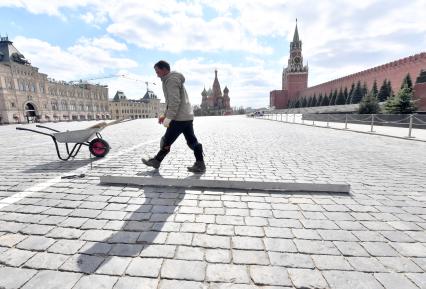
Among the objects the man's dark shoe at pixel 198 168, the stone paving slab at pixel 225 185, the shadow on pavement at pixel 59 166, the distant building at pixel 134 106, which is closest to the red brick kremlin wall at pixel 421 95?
the stone paving slab at pixel 225 185

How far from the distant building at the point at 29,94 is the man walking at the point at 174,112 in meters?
65.7

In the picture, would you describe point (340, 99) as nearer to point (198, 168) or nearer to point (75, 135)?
point (198, 168)

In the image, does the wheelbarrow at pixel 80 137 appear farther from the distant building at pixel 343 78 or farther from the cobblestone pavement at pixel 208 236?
the distant building at pixel 343 78

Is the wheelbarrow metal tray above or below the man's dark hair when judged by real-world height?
below

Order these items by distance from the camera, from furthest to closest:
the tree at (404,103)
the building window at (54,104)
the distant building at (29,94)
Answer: the building window at (54,104), the distant building at (29,94), the tree at (404,103)

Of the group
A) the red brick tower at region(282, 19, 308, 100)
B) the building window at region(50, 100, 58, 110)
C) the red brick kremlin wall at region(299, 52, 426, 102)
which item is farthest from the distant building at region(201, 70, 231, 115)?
the building window at region(50, 100, 58, 110)

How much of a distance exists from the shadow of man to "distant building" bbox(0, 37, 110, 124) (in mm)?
66885

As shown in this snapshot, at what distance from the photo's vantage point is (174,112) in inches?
162

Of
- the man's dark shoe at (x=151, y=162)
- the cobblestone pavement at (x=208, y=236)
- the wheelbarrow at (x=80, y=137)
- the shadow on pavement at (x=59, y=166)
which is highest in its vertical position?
the wheelbarrow at (x=80, y=137)

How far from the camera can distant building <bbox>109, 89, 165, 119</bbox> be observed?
343ft

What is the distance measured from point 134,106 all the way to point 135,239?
117367mm

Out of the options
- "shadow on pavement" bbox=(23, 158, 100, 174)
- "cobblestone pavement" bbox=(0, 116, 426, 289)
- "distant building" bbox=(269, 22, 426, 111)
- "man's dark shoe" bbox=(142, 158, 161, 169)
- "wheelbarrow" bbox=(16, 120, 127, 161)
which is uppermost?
"distant building" bbox=(269, 22, 426, 111)

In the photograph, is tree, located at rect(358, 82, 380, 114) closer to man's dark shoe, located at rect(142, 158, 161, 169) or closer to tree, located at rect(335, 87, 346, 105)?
man's dark shoe, located at rect(142, 158, 161, 169)

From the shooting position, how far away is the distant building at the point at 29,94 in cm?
5188
